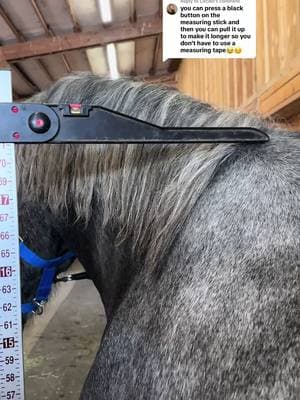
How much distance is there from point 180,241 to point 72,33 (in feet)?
13.7

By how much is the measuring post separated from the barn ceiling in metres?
2.50

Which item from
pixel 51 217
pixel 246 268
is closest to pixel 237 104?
pixel 51 217

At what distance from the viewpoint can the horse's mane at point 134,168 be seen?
76 cm

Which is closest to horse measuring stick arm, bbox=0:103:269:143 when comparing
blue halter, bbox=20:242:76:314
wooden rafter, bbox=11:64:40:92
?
blue halter, bbox=20:242:76:314

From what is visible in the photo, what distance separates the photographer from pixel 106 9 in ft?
13.5

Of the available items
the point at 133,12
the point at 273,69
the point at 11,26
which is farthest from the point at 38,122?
the point at 133,12

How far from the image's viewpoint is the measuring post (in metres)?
0.79

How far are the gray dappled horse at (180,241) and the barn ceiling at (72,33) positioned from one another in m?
2.40

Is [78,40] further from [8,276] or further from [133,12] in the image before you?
[8,276]

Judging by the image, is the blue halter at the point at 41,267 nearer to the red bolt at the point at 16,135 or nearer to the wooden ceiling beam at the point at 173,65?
the red bolt at the point at 16,135

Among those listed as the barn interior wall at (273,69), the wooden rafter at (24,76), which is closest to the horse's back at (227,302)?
the barn interior wall at (273,69)

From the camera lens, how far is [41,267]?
1030 mm

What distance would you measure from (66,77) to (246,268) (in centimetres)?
56

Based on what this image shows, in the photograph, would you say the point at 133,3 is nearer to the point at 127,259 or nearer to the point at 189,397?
the point at 127,259
